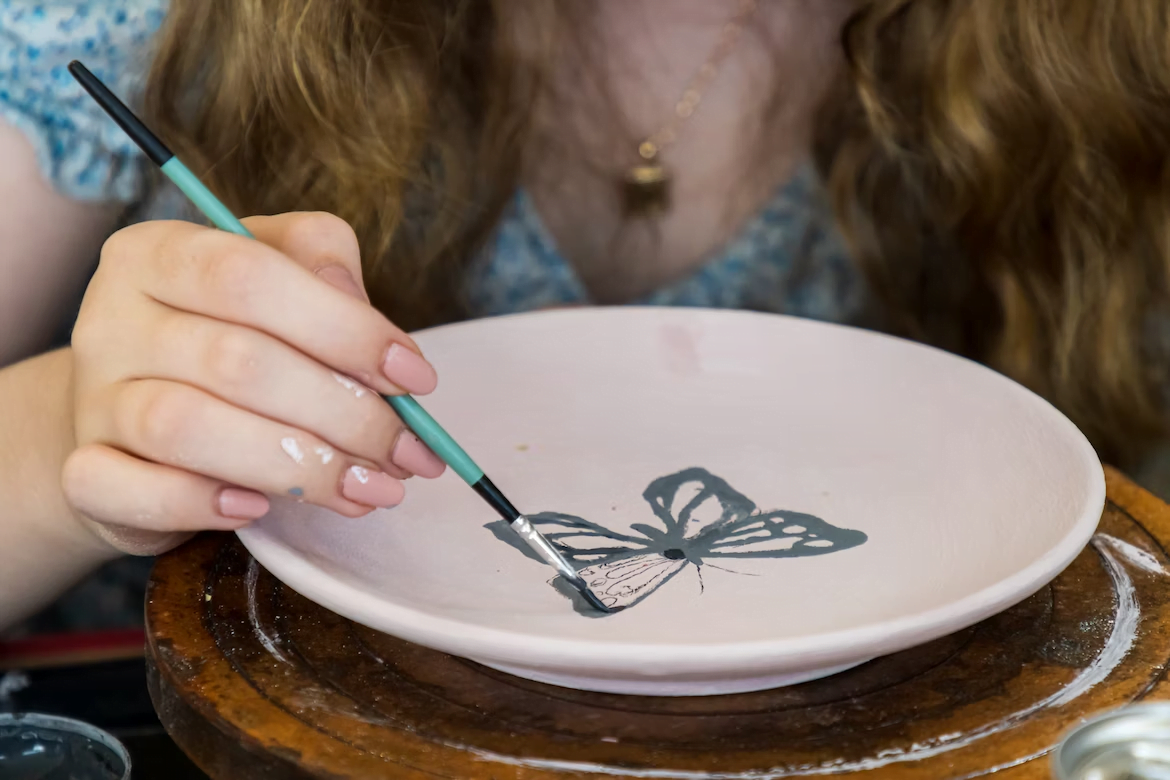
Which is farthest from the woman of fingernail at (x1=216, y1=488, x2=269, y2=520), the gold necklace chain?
fingernail at (x1=216, y1=488, x2=269, y2=520)

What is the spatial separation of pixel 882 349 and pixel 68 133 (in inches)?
24.7

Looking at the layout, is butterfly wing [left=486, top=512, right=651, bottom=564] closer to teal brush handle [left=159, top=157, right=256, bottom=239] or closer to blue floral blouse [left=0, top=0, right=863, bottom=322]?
teal brush handle [left=159, top=157, right=256, bottom=239]

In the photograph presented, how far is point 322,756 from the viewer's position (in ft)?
1.39

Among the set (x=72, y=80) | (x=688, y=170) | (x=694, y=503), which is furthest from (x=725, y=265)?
(x=72, y=80)

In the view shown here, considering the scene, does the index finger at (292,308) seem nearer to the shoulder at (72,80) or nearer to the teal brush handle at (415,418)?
the teal brush handle at (415,418)

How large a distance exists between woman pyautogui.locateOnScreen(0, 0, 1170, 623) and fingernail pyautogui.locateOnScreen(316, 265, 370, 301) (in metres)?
A: 0.02

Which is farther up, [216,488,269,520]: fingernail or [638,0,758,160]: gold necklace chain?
[216,488,269,520]: fingernail

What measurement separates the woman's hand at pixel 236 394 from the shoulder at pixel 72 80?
357 mm

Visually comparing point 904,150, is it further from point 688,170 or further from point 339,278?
point 339,278

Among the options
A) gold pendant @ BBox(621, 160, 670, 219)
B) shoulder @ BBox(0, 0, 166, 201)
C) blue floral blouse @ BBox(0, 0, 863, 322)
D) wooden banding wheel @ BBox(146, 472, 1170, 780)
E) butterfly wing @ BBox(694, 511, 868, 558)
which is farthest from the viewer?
gold pendant @ BBox(621, 160, 670, 219)

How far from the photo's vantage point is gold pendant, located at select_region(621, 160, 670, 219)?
103 cm

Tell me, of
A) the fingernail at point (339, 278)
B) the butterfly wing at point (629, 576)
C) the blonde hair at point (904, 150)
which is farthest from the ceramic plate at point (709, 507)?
A: the blonde hair at point (904, 150)

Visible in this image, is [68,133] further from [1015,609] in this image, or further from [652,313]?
[1015,609]

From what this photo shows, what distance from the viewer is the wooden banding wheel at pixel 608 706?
1.40ft
